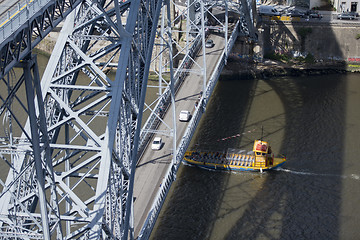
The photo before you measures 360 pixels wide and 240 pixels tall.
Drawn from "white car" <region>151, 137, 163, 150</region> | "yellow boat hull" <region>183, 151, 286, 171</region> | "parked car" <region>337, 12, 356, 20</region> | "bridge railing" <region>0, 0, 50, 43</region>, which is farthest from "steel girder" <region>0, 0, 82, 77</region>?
"parked car" <region>337, 12, 356, 20</region>

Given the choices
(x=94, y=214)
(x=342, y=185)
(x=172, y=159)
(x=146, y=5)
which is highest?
(x=146, y=5)

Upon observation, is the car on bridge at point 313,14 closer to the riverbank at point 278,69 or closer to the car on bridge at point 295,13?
the car on bridge at point 295,13

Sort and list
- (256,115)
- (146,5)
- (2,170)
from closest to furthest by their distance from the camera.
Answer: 1. (146,5)
2. (2,170)
3. (256,115)

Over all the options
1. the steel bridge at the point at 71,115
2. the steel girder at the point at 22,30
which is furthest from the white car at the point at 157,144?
the steel girder at the point at 22,30

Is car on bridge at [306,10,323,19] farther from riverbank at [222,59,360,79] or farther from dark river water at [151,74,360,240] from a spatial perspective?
dark river water at [151,74,360,240]

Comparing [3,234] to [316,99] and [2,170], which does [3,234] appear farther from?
[316,99]

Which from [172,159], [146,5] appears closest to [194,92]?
[172,159]
